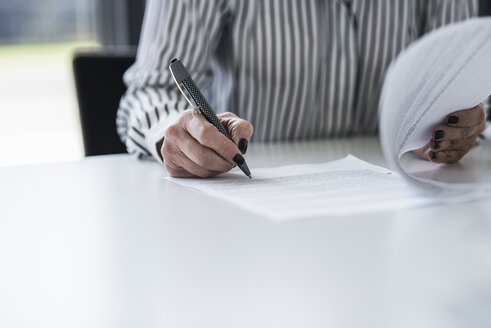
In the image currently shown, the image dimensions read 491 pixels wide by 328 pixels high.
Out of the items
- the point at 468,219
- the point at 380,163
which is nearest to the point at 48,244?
the point at 468,219

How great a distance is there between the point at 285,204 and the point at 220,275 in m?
0.19

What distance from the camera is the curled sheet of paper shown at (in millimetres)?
581

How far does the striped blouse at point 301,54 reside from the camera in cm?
124

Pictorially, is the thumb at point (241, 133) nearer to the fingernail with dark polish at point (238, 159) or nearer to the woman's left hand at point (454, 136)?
the fingernail with dark polish at point (238, 159)

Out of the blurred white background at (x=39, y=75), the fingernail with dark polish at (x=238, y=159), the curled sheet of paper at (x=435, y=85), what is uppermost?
the curled sheet of paper at (x=435, y=85)

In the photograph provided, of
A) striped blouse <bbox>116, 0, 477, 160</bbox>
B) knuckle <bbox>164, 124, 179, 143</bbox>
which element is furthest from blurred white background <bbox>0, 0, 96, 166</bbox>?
knuckle <bbox>164, 124, 179, 143</bbox>

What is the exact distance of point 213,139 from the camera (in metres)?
0.73

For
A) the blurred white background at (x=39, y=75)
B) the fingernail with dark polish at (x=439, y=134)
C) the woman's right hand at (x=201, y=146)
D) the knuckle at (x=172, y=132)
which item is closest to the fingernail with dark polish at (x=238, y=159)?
the woman's right hand at (x=201, y=146)

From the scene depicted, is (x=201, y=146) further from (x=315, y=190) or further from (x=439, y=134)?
(x=439, y=134)

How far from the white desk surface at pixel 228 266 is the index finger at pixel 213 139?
2.7 inches

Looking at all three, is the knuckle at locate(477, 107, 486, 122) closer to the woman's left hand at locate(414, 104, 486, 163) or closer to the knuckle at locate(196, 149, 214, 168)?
the woman's left hand at locate(414, 104, 486, 163)

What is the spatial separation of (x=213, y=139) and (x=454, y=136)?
0.30 meters

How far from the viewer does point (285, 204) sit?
604mm

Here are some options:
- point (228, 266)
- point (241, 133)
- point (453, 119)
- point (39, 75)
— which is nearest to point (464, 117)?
point (453, 119)
